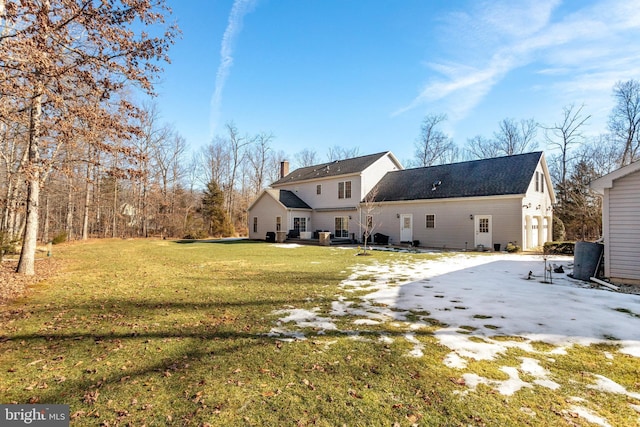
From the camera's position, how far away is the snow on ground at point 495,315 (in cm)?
374

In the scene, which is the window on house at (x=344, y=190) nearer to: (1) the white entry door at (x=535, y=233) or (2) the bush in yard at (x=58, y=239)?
(1) the white entry door at (x=535, y=233)

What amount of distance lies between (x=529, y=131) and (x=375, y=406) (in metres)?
40.6

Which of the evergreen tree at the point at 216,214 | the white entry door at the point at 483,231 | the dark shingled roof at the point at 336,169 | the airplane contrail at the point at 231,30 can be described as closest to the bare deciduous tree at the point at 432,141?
the dark shingled roof at the point at 336,169

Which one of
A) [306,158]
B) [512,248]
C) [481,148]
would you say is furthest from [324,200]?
[481,148]

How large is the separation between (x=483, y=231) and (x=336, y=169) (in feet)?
41.2

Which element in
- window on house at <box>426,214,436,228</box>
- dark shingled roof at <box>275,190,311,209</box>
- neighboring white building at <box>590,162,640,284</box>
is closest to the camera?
neighboring white building at <box>590,162,640,284</box>

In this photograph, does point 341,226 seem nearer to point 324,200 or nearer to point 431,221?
point 324,200

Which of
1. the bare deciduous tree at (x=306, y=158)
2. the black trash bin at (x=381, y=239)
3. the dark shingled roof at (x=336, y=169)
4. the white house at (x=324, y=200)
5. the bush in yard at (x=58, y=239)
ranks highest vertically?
the bare deciduous tree at (x=306, y=158)

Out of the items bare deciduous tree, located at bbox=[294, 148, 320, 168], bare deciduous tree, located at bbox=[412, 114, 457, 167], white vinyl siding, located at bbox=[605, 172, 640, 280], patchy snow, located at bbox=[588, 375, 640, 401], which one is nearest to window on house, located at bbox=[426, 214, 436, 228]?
white vinyl siding, located at bbox=[605, 172, 640, 280]

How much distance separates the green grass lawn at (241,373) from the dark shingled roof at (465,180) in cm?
1569

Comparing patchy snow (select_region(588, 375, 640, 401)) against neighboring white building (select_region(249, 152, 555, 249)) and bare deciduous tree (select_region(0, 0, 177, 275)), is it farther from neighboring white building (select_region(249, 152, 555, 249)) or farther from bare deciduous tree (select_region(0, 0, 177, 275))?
neighboring white building (select_region(249, 152, 555, 249))

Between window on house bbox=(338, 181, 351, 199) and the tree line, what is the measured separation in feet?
46.0

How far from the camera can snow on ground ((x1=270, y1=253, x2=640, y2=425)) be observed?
374cm

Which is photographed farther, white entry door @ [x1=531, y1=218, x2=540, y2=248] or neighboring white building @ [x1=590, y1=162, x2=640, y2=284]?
white entry door @ [x1=531, y1=218, x2=540, y2=248]
